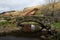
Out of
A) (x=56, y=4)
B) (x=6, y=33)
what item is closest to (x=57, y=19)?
(x=56, y=4)

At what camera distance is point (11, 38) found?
43.6 m

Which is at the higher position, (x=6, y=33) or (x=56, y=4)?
(x=56, y=4)

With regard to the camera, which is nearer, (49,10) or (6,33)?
(6,33)

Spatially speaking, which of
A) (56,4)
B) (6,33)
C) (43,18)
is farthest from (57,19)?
(6,33)

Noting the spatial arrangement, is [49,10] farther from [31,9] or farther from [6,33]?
[6,33]

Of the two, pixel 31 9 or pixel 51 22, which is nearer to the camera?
pixel 51 22

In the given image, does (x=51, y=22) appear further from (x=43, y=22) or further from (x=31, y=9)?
(x=31, y=9)

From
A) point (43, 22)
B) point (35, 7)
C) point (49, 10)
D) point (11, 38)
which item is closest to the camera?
point (11, 38)

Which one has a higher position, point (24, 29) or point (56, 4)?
point (56, 4)

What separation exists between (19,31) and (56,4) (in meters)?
14.6

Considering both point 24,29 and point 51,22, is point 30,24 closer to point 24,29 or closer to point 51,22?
point 24,29

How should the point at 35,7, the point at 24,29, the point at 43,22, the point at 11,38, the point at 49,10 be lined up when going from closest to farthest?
1. the point at 11,38
2. the point at 43,22
3. the point at 24,29
4. the point at 49,10
5. the point at 35,7

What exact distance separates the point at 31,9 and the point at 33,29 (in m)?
13.8

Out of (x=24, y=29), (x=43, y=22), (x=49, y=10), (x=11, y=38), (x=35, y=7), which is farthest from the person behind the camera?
(x=35, y=7)
